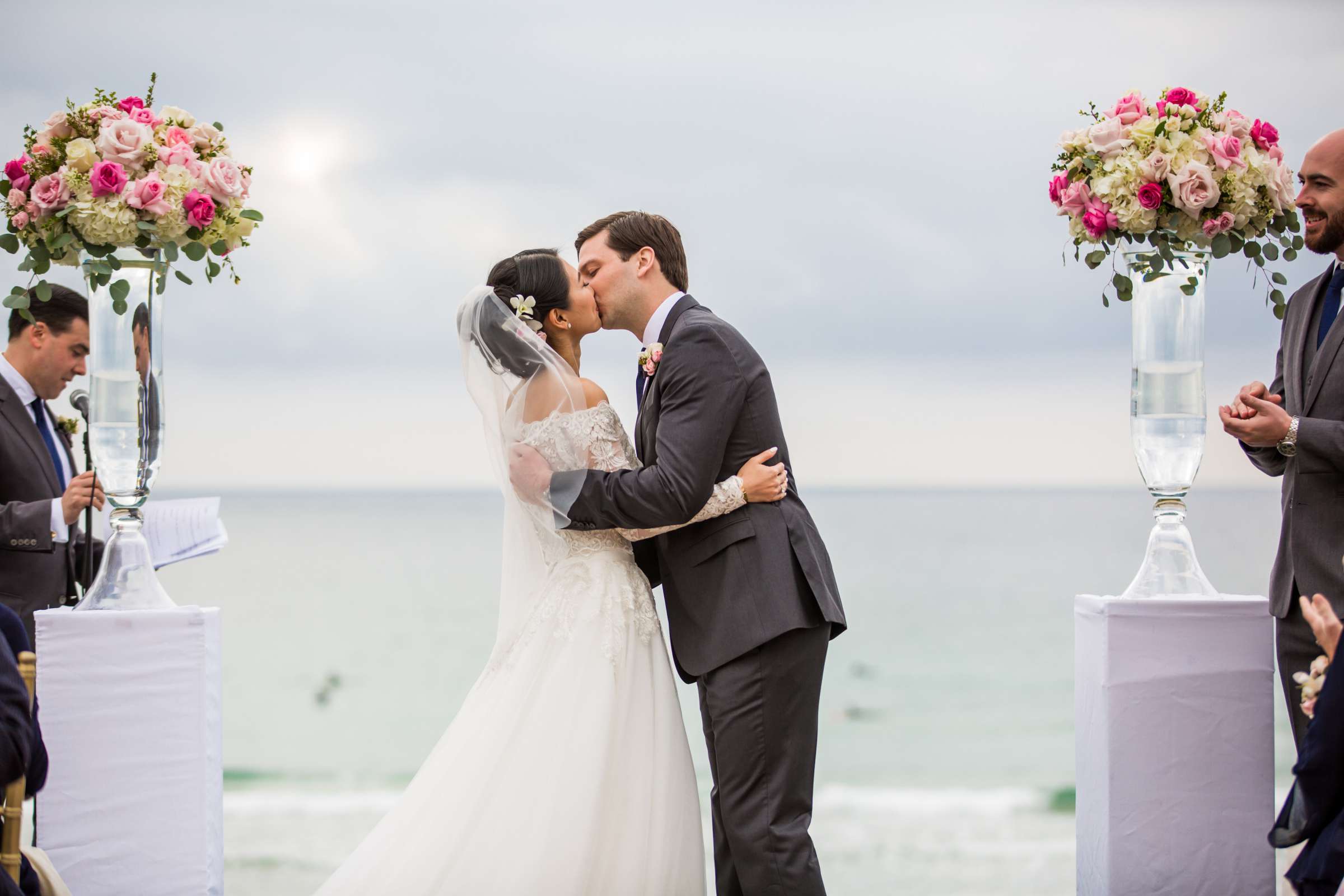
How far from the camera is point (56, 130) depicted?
104 inches

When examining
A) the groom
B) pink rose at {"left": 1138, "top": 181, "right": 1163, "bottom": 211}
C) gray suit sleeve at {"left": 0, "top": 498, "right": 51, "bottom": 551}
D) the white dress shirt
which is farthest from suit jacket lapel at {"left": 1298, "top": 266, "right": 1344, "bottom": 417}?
gray suit sleeve at {"left": 0, "top": 498, "right": 51, "bottom": 551}

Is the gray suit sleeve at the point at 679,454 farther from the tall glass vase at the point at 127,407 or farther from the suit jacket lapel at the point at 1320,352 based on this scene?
the suit jacket lapel at the point at 1320,352

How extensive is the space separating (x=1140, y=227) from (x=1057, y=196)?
22cm

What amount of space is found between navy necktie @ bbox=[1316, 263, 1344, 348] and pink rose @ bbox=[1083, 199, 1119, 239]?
1.54 feet

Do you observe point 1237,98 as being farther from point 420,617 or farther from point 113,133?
point 420,617

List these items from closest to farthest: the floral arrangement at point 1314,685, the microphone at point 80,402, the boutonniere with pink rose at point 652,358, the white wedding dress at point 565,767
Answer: the floral arrangement at point 1314,685
the white wedding dress at point 565,767
the boutonniere with pink rose at point 652,358
the microphone at point 80,402

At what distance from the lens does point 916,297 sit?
16.3 m

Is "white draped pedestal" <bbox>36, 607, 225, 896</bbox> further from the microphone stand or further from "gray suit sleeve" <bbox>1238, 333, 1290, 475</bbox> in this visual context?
"gray suit sleeve" <bbox>1238, 333, 1290, 475</bbox>

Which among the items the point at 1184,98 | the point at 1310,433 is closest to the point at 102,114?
the point at 1184,98

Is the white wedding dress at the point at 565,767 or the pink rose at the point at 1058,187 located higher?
the pink rose at the point at 1058,187

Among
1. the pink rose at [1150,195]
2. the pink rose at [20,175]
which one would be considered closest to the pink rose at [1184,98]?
the pink rose at [1150,195]

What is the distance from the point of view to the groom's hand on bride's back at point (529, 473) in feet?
8.68

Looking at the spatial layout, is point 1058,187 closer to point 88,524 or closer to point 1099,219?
point 1099,219

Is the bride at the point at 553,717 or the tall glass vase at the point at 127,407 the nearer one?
the bride at the point at 553,717
